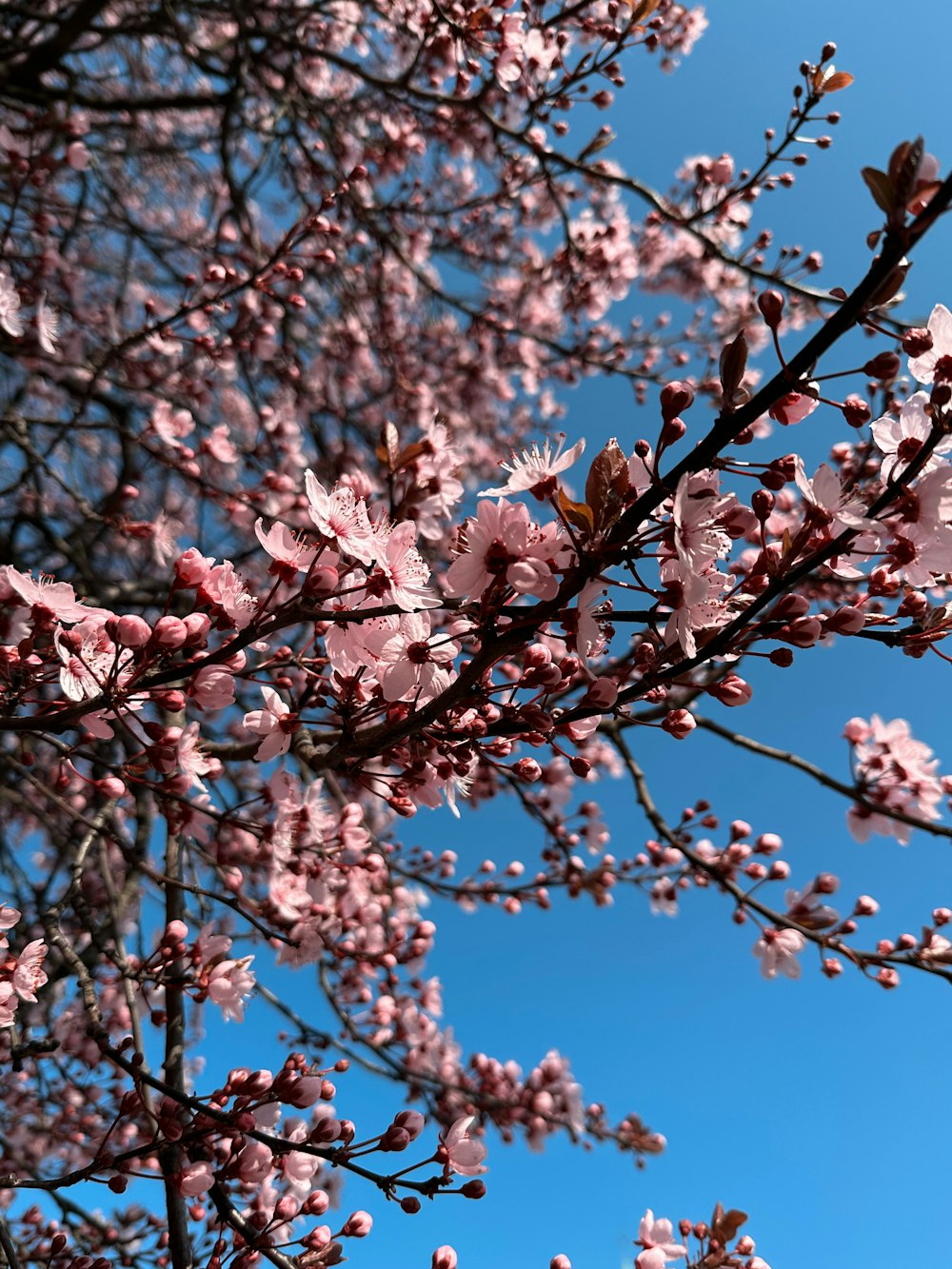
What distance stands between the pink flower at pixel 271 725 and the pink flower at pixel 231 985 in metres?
0.74

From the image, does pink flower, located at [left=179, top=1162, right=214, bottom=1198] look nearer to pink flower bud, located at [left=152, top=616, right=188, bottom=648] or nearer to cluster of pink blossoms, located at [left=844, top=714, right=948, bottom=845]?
pink flower bud, located at [left=152, top=616, right=188, bottom=648]

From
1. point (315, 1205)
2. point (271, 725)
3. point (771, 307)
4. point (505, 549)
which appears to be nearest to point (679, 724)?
point (505, 549)

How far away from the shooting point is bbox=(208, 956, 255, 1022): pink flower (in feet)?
6.19

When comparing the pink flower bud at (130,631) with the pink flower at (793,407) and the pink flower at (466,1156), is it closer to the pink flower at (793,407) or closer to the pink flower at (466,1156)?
the pink flower at (793,407)

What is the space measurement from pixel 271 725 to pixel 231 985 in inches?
34.0

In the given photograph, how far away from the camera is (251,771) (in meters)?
5.34

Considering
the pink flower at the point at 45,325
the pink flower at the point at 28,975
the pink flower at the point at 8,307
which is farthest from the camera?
the pink flower at the point at 45,325

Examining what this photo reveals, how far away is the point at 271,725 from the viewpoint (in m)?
1.49

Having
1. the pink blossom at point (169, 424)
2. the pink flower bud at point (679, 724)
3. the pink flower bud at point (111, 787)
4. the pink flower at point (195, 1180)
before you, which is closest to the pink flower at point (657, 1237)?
the pink flower at point (195, 1180)

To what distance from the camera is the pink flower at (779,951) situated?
2.29 metres

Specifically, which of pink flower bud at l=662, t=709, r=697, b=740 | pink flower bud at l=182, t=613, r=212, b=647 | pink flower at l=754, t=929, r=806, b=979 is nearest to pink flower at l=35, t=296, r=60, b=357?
pink flower bud at l=182, t=613, r=212, b=647

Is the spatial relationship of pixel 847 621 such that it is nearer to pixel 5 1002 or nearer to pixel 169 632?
pixel 169 632

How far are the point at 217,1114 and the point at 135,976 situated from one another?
1.42 feet

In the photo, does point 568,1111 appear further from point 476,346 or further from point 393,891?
point 476,346
